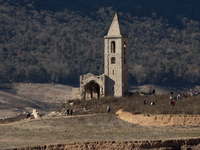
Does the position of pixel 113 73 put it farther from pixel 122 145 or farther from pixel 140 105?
pixel 122 145

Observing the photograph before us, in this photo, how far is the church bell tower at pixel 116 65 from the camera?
5488 cm

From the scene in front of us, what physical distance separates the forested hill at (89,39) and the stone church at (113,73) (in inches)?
1814

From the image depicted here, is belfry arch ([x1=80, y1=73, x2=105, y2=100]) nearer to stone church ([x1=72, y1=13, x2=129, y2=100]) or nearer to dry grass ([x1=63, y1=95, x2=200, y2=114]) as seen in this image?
stone church ([x1=72, y1=13, x2=129, y2=100])

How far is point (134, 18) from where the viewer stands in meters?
153

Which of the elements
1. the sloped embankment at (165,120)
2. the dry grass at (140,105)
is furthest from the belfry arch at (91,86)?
the sloped embankment at (165,120)

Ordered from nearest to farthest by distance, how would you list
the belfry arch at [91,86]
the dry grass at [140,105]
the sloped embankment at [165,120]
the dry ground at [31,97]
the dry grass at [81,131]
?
1. the dry grass at [81,131]
2. the sloped embankment at [165,120]
3. the dry grass at [140,105]
4. the belfry arch at [91,86]
5. the dry ground at [31,97]

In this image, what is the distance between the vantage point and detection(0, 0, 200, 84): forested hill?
110250mm

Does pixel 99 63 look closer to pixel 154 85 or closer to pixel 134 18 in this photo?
pixel 154 85

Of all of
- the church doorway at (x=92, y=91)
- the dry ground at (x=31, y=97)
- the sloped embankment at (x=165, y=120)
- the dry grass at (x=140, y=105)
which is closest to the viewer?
the sloped embankment at (x=165, y=120)

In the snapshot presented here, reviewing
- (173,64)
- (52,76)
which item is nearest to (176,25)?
(173,64)

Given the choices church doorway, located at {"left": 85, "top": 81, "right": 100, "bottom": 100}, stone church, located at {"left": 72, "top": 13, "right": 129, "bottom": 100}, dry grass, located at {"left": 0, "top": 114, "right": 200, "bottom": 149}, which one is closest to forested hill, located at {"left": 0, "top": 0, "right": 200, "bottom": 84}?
church doorway, located at {"left": 85, "top": 81, "right": 100, "bottom": 100}

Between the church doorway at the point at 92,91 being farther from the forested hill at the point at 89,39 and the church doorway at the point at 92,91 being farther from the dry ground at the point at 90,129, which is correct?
the forested hill at the point at 89,39

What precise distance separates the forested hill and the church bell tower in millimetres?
46892

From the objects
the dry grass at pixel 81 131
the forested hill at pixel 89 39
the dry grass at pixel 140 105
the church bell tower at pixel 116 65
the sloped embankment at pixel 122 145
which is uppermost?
the forested hill at pixel 89 39
